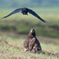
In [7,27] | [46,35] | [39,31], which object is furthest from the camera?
[7,27]

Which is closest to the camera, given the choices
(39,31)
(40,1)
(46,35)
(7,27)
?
(46,35)

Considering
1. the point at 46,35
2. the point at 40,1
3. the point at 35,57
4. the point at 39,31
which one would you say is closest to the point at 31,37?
the point at 35,57

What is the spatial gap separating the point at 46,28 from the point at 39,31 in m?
1.52

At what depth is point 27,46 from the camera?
9.52 metres

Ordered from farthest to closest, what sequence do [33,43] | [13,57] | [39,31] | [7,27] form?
[7,27] → [39,31] → [33,43] → [13,57]

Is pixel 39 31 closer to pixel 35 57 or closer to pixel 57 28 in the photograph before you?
pixel 57 28

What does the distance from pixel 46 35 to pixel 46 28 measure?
2.99m

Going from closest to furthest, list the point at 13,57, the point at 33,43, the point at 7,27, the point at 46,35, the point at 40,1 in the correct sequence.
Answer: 1. the point at 13,57
2. the point at 33,43
3. the point at 46,35
4. the point at 7,27
5. the point at 40,1

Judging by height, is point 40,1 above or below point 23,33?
above

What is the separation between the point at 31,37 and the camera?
9.72 m

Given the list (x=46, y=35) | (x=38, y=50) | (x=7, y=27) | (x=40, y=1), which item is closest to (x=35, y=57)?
(x=38, y=50)

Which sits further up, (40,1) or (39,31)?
(40,1)

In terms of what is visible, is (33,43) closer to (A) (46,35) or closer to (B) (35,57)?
(B) (35,57)

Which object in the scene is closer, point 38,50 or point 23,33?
point 38,50
